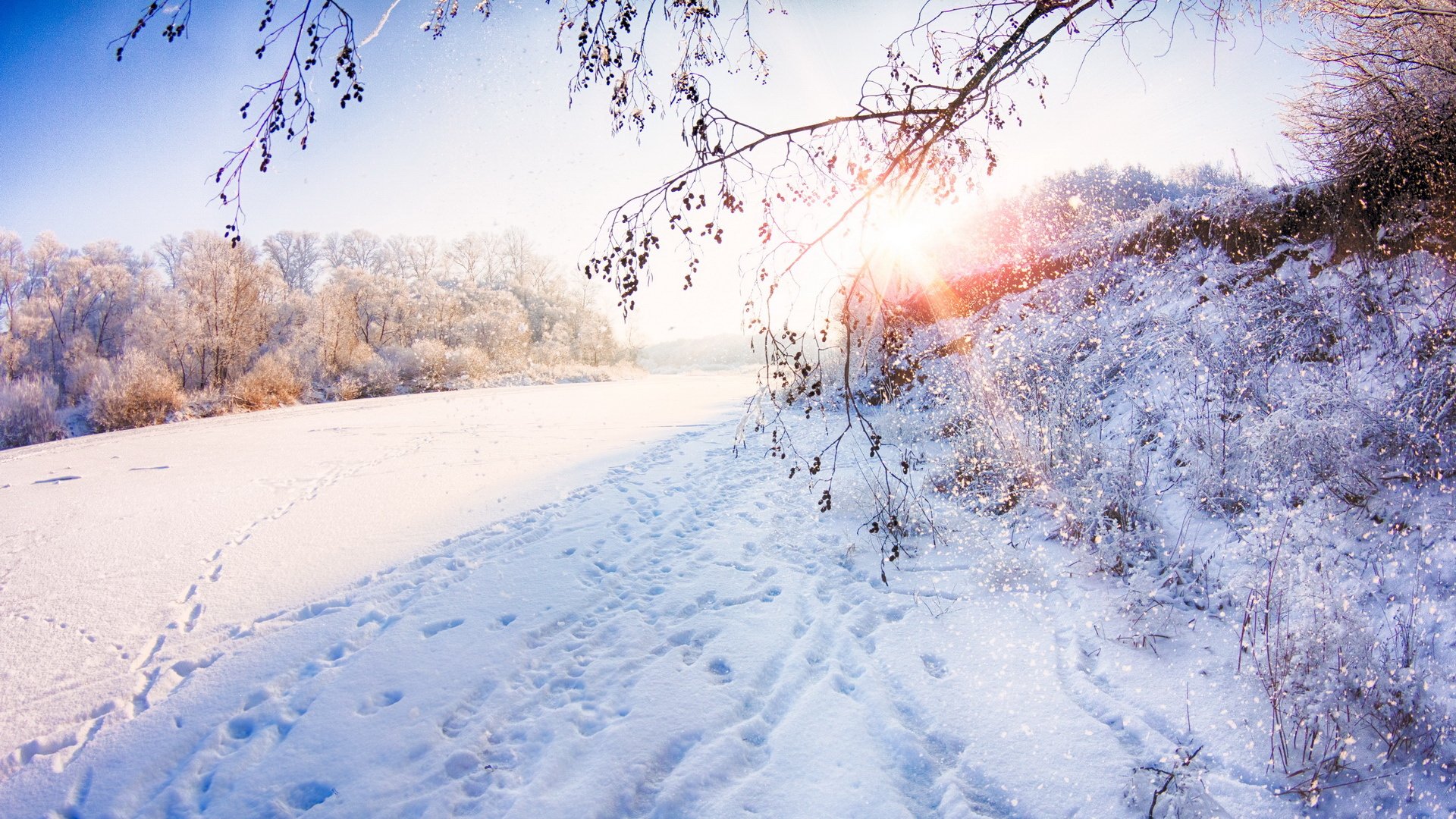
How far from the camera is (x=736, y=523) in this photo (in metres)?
5.50

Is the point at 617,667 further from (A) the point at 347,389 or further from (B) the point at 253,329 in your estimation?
(B) the point at 253,329

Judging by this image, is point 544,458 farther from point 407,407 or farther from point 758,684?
point 407,407

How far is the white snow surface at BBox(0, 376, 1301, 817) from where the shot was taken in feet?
7.46

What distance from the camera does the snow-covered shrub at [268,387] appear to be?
1642 cm

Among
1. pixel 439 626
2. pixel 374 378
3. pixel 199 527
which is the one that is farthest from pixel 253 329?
pixel 439 626

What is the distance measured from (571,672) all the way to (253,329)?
86.4 ft

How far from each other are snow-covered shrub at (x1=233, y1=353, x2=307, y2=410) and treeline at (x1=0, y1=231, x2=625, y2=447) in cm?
5

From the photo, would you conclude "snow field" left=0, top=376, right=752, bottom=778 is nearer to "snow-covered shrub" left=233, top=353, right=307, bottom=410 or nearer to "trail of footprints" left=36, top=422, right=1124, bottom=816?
"trail of footprints" left=36, top=422, right=1124, bottom=816

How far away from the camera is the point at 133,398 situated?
14734 mm

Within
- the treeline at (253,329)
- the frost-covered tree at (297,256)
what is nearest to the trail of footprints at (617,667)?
the treeline at (253,329)

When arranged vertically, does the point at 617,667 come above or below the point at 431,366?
below

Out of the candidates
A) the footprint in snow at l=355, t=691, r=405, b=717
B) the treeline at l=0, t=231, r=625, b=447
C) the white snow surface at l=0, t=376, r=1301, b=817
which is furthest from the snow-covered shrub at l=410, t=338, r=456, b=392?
the footprint in snow at l=355, t=691, r=405, b=717

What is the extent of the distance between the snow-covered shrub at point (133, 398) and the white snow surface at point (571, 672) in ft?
40.1

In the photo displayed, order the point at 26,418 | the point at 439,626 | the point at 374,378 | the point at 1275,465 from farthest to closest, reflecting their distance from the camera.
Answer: the point at 374,378
the point at 26,418
the point at 1275,465
the point at 439,626
